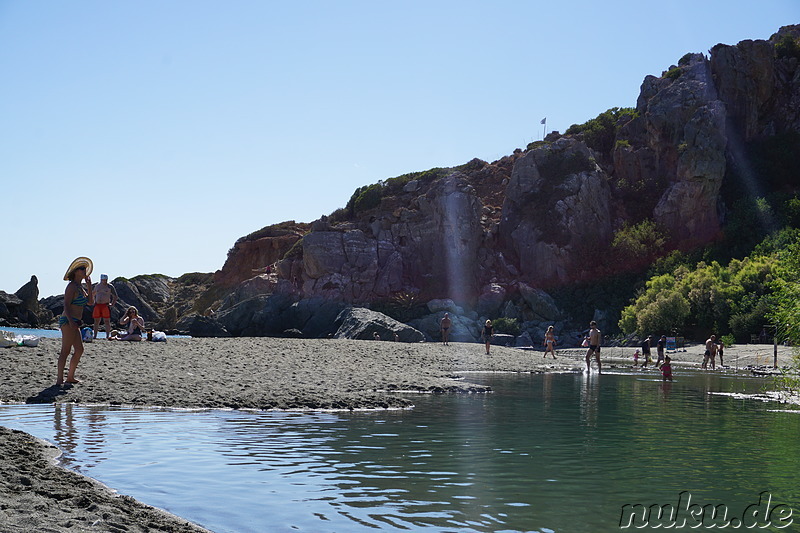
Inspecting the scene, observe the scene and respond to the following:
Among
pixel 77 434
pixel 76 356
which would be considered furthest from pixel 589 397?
pixel 77 434

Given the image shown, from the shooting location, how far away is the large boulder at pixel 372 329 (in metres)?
45.8

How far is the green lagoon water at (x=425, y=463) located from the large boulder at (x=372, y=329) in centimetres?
2790

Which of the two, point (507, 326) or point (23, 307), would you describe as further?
point (23, 307)

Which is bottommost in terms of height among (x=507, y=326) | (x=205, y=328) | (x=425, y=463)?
(x=425, y=463)

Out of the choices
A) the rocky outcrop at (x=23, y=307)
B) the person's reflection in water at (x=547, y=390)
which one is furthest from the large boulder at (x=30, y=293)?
the person's reflection in water at (x=547, y=390)

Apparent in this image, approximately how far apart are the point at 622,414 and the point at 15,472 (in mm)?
14055

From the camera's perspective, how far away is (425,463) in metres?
11.0

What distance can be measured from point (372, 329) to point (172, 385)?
28743 millimetres

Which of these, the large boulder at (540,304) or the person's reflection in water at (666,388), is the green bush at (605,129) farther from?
the person's reflection in water at (666,388)

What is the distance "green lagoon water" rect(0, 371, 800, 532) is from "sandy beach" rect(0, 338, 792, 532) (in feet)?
2.44

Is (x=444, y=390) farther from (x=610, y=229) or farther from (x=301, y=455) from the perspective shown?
(x=610, y=229)

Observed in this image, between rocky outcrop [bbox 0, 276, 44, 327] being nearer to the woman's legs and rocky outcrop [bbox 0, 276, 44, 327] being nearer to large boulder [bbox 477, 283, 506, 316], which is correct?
large boulder [bbox 477, 283, 506, 316]

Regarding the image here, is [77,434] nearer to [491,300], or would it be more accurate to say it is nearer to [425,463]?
[425,463]

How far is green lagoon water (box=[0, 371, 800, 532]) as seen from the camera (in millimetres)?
8133
